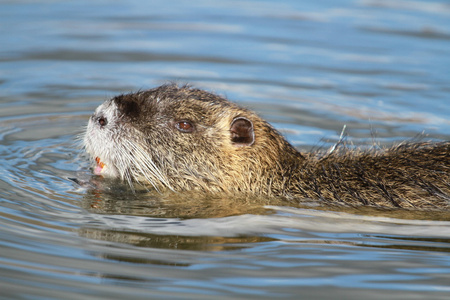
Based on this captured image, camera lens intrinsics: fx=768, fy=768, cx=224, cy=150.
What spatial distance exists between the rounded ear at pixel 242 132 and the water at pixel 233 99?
44cm

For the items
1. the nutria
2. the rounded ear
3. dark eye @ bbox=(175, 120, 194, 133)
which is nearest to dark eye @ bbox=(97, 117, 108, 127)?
the nutria

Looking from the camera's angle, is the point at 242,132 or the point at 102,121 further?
the point at 242,132

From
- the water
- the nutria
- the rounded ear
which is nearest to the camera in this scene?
the water

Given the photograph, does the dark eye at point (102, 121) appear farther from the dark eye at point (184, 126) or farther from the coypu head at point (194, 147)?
the dark eye at point (184, 126)

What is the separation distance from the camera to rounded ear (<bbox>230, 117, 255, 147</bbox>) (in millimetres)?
5680

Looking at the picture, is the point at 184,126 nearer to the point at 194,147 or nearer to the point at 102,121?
the point at 194,147

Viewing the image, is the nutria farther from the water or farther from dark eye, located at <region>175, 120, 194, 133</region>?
the water

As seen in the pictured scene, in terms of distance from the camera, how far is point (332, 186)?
5.52 m

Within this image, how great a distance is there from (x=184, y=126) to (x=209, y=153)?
27 centimetres

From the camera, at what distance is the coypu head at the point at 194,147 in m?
5.66

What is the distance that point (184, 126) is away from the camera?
5711mm

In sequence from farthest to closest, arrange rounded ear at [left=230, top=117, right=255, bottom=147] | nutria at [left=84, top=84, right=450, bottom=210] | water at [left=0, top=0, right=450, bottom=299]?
rounded ear at [left=230, top=117, right=255, bottom=147] → nutria at [left=84, top=84, right=450, bottom=210] → water at [left=0, top=0, right=450, bottom=299]

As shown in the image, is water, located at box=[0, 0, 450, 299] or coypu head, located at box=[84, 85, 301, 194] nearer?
water, located at box=[0, 0, 450, 299]

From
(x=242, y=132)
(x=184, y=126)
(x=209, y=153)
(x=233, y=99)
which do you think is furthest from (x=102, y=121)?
(x=233, y=99)
